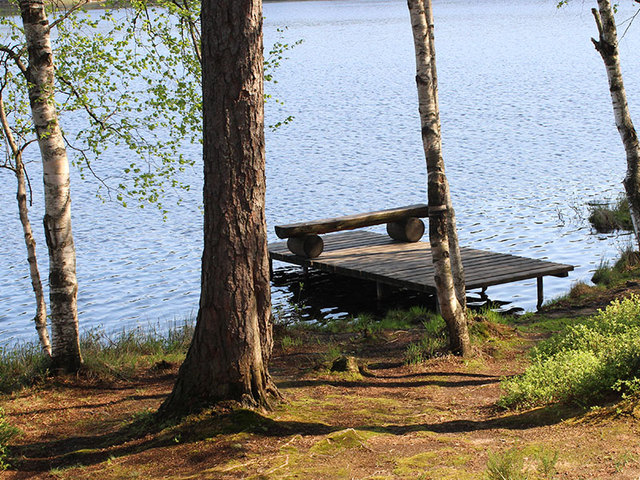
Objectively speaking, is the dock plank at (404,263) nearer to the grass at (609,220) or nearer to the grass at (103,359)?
the grass at (103,359)

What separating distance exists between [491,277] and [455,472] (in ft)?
29.0

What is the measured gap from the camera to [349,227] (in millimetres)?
15195

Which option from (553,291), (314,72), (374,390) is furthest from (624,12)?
(374,390)

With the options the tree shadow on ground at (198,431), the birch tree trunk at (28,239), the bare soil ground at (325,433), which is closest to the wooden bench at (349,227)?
the birch tree trunk at (28,239)

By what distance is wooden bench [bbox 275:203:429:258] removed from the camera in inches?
589

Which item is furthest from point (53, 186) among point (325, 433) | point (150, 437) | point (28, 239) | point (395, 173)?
point (395, 173)

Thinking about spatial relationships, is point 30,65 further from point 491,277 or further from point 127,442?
point 491,277

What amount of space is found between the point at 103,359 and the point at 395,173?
55.0ft

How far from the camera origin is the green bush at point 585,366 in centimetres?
587

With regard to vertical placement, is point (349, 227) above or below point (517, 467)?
above

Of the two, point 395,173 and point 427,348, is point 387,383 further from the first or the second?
point 395,173

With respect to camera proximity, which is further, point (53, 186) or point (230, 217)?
point (53, 186)

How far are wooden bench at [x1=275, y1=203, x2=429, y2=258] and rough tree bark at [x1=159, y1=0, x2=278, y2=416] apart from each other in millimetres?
8459

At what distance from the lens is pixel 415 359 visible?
8.54 meters
